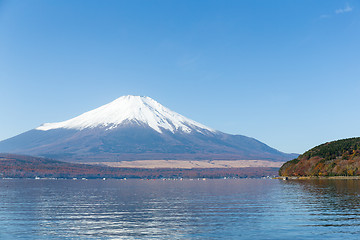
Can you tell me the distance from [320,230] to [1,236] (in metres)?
36.7

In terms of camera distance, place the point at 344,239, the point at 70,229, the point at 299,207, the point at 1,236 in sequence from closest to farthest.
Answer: the point at 344,239, the point at 1,236, the point at 70,229, the point at 299,207

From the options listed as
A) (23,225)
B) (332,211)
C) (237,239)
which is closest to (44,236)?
(23,225)

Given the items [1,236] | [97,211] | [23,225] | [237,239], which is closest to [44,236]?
[1,236]

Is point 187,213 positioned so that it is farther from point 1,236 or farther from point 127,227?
point 1,236

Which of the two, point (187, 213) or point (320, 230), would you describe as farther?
point (187, 213)

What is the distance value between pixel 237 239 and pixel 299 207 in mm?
32956

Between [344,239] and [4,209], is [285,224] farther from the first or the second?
[4,209]

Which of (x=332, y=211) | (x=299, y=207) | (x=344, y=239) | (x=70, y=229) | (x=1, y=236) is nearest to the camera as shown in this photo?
(x=344, y=239)

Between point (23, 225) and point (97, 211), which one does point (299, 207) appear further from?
point (23, 225)

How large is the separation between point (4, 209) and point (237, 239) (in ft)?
168

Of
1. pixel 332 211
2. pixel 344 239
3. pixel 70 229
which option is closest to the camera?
pixel 344 239

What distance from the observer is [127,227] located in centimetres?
5788

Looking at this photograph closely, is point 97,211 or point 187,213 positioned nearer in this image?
point 187,213

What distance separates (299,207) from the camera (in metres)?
77.8
